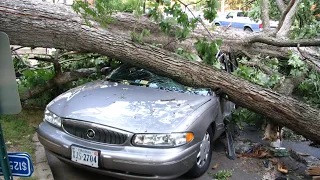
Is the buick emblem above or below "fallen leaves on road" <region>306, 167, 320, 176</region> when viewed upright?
above

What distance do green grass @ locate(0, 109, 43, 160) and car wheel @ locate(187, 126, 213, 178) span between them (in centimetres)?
201

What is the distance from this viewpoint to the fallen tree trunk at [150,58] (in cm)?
440

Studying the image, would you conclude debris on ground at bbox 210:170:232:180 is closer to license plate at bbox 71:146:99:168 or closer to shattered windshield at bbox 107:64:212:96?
shattered windshield at bbox 107:64:212:96

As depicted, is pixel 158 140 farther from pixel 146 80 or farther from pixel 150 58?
pixel 150 58

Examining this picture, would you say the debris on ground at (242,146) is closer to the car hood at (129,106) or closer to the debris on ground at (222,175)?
the debris on ground at (222,175)

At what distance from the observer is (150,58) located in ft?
15.2

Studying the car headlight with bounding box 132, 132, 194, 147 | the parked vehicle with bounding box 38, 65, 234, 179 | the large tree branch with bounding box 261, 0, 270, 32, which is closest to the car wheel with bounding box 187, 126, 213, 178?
the parked vehicle with bounding box 38, 65, 234, 179

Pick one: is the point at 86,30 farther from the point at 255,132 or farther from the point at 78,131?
the point at 255,132

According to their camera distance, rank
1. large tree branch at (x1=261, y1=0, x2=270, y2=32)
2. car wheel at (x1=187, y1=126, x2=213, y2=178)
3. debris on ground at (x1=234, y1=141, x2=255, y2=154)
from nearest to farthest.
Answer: car wheel at (x1=187, y1=126, x2=213, y2=178)
debris on ground at (x1=234, y1=141, x2=255, y2=154)
large tree branch at (x1=261, y1=0, x2=270, y2=32)

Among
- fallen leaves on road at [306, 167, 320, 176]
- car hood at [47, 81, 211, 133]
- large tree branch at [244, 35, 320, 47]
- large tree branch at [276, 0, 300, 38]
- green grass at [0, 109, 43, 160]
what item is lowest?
fallen leaves on road at [306, 167, 320, 176]

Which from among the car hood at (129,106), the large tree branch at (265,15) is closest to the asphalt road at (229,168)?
the car hood at (129,106)

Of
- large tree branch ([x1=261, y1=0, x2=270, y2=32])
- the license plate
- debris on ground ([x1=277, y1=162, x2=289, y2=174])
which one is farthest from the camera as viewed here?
large tree branch ([x1=261, y1=0, x2=270, y2=32])

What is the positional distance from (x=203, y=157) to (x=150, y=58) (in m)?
1.55

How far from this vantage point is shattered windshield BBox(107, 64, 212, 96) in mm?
4410
